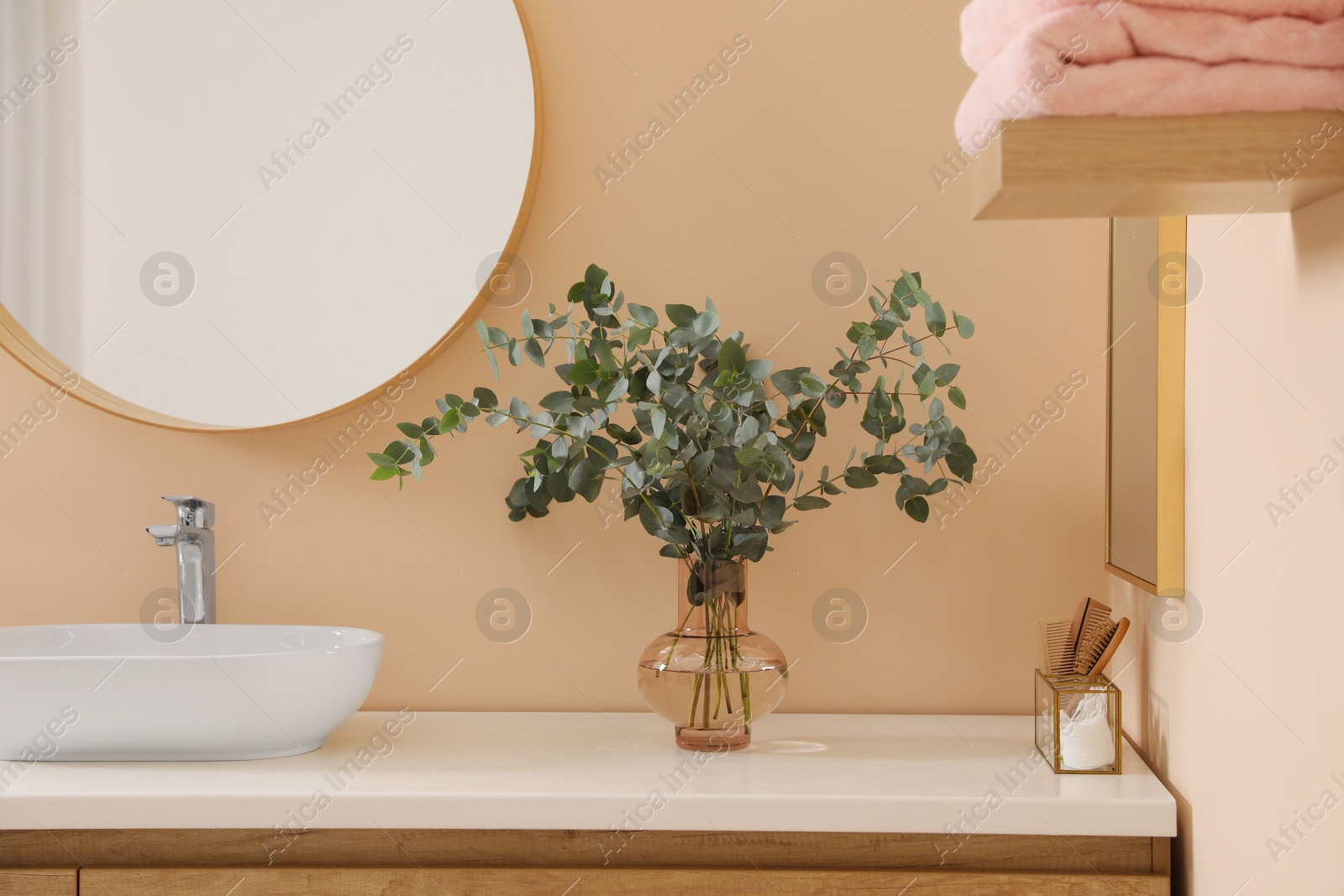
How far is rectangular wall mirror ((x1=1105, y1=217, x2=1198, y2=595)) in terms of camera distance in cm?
95

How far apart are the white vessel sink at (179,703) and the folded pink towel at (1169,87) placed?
0.79 meters

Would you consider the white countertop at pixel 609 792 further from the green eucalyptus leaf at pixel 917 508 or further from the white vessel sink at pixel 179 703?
the green eucalyptus leaf at pixel 917 508

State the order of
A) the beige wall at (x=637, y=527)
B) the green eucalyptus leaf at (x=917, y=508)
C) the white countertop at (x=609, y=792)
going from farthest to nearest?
the beige wall at (x=637, y=527) < the green eucalyptus leaf at (x=917, y=508) < the white countertop at (x=609, y=792)

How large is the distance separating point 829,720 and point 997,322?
523 mm

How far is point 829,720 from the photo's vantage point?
3.99 ft

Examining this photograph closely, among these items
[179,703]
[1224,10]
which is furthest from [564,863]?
[1224,10]

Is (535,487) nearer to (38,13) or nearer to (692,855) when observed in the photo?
(692,855)

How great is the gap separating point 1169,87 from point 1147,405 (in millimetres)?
501

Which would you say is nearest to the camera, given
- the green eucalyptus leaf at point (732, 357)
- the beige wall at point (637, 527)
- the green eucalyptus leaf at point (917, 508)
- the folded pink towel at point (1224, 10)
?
the folded pink towel at point (1224, 10)

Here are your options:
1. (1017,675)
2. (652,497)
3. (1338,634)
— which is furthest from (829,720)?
(1338,634)

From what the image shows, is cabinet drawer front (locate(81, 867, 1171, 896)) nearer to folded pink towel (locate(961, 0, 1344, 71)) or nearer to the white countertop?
the white countertop

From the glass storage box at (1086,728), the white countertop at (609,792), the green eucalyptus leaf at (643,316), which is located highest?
the green eucalyptus leaf at (643,316)

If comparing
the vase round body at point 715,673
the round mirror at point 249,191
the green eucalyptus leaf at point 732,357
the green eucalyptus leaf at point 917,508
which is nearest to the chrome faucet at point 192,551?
the round mirror at point 249,191

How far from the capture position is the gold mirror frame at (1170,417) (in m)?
0.95
